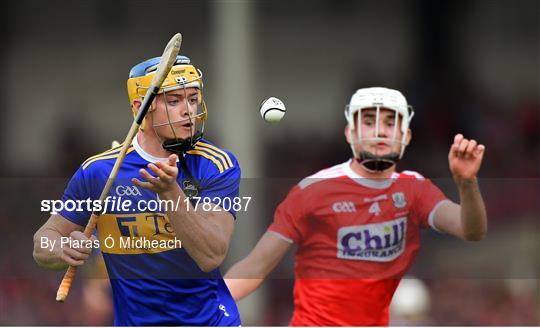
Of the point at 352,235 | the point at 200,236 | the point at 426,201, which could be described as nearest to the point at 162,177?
the point at 200,236

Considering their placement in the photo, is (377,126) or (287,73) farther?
(287,73)

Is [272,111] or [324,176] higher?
[272,111]

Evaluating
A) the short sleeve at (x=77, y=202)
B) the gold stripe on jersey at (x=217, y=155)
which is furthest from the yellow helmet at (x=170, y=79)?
the short sleeve at (x=77, y=202)

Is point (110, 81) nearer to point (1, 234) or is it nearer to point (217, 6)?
point (217, 6)

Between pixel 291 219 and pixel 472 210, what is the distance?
80 centimetres

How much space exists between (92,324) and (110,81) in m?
3.89

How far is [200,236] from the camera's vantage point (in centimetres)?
532

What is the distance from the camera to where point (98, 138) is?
11.5 meters

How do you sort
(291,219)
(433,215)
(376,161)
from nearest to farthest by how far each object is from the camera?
1. (376,161)
2. (433,215)
3. (291,219)

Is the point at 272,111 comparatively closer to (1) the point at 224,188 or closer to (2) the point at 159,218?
(1) the point at 224,188

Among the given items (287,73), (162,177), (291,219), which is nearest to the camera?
(162,177)

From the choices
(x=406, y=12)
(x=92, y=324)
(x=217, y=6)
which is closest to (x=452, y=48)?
(x=406, y=12)

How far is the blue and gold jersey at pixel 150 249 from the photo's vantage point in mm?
5602

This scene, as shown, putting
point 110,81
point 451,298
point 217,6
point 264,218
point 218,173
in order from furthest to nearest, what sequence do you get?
point 110,81, point 217,6, point 451,298, point 264,218, point 218,173
